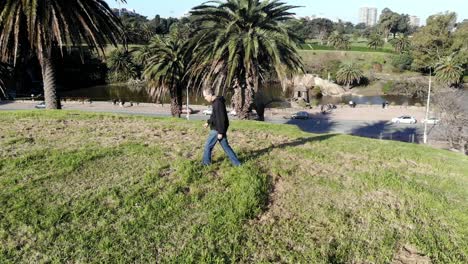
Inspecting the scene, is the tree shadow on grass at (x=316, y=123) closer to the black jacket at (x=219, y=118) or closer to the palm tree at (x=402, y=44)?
the black jacket at (x=219, y=118)

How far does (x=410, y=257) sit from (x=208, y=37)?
13.5 m

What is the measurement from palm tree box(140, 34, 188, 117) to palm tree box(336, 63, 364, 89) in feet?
211

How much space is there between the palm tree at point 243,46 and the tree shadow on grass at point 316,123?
22838 mm

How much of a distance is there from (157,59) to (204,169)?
66.3 feet

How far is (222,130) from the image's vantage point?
24.2ft

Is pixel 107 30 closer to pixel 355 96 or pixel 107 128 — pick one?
pixel 107 128

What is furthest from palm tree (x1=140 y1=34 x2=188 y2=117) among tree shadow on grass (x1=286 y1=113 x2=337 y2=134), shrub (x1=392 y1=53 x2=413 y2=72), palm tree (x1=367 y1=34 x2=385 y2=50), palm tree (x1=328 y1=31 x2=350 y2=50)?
palm tree (x1=367 y1=34 x2=385 y2=50)

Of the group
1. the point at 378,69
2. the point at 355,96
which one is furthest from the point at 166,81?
the point at 378,69

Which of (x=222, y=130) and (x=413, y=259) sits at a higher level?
(x=222, y=130)

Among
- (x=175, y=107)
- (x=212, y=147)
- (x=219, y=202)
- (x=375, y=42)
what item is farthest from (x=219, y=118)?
(x=375, y=42)

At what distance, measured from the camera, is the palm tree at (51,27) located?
14109 mm

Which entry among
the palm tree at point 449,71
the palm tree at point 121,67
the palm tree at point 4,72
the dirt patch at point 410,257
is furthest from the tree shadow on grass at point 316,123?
the palm tree at point 121,67

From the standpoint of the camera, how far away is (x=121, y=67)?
8788 cm

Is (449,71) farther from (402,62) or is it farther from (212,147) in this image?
(212,147)
